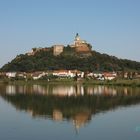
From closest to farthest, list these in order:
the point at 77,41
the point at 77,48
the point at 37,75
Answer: the point at 37,75 < the point at 77,48 < the point at 77,41

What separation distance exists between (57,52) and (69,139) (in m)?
90.8

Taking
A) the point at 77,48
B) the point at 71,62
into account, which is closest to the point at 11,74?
the point at 71,62

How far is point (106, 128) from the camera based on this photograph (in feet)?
59.6

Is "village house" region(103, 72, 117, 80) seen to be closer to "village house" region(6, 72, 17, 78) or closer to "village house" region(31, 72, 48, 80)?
"village house" region(31, 72, 48, 80)

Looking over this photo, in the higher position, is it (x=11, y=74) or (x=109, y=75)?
(x=11, y=74)

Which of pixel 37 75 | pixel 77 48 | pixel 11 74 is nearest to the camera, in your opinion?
pixel 37 75

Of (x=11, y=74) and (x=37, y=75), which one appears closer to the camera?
(x=37, y=75)

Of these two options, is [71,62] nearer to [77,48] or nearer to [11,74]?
[77,48]

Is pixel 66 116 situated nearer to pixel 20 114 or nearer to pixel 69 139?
pixel 20 114

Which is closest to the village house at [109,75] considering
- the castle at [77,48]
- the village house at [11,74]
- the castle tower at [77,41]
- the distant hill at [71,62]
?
the distant hill at [71,62]

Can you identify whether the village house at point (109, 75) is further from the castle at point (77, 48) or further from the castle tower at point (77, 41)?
the castle tower at point (77, 41)

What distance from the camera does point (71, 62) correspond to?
337ft

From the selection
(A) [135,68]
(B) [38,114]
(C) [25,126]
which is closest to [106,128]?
(C) [25,126]

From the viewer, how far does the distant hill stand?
330 ft
